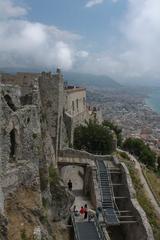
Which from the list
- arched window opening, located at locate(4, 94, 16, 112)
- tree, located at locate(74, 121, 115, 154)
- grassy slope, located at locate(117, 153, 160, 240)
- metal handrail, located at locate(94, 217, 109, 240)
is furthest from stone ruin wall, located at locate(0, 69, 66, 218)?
tree, located at locate(74, 121, 115, 154)

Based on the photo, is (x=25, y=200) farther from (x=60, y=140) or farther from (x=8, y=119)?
(x=60, y=140)

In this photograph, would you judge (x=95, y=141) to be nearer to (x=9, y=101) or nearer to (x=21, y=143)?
(x=9, y=101)

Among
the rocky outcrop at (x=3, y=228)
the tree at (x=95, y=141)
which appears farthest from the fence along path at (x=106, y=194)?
the rocky outcrop at (x=3, y=228)

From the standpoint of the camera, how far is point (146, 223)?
107ft

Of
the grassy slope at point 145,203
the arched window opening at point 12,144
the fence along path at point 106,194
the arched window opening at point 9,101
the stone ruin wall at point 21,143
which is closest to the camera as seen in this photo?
the stone ruin wall at point 21,143

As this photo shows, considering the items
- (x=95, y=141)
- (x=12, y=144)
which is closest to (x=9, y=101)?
(x=12, y=144)

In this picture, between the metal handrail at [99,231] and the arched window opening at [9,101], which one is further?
the metal handrail at [99,231]

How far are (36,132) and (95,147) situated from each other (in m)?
25.5

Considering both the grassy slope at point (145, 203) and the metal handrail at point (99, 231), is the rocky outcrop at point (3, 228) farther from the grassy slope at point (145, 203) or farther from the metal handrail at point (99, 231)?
the grassy slope at point (145, 203)

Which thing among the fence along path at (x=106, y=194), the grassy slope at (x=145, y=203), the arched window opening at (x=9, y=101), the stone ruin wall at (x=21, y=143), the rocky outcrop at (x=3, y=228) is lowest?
the grassy slope at (x=145, y=203)

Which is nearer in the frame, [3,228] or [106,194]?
[3,228]

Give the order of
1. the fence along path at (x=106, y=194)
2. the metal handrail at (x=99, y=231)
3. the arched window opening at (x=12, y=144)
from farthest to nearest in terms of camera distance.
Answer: the fence along path at (x=106, y=194) < the metal handrail at (x=99, y=231) < the arched window opening at (x=12, y=144)

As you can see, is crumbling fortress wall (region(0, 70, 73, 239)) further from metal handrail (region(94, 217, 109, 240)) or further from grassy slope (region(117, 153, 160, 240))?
grassy slope (region(117, 153, 160, 240))

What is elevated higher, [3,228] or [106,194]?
[3,228]
